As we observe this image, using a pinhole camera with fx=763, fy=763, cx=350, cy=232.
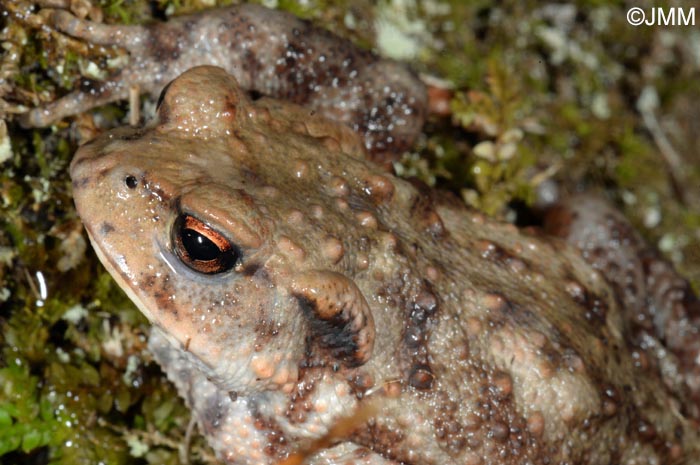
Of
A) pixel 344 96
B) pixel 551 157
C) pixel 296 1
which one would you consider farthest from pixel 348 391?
pixel 551 157

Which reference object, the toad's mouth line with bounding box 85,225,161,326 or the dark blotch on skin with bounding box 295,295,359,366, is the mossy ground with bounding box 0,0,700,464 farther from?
the dark blotch on skin with bounding box 295,295,359,366

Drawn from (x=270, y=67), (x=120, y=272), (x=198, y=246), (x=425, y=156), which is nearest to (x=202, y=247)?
(x=198, y=246)

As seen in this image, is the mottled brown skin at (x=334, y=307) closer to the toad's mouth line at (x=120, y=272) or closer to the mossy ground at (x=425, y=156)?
the toad's mouth line at (x=120, y=272)

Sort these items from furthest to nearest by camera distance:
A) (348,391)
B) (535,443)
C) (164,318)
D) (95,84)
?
(95,84)
(535,443)
(348,391)
(164,318)

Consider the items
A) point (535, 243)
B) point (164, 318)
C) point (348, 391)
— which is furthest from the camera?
point (535, 243)

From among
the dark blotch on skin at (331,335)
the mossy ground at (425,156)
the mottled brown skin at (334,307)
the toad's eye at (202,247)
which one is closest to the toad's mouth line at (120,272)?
the mottled brown skin at (334,307)

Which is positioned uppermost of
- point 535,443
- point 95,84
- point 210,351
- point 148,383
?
point 95,84

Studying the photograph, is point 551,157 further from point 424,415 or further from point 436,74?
point 424,415

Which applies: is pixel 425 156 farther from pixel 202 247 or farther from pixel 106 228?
pixel 106 228
